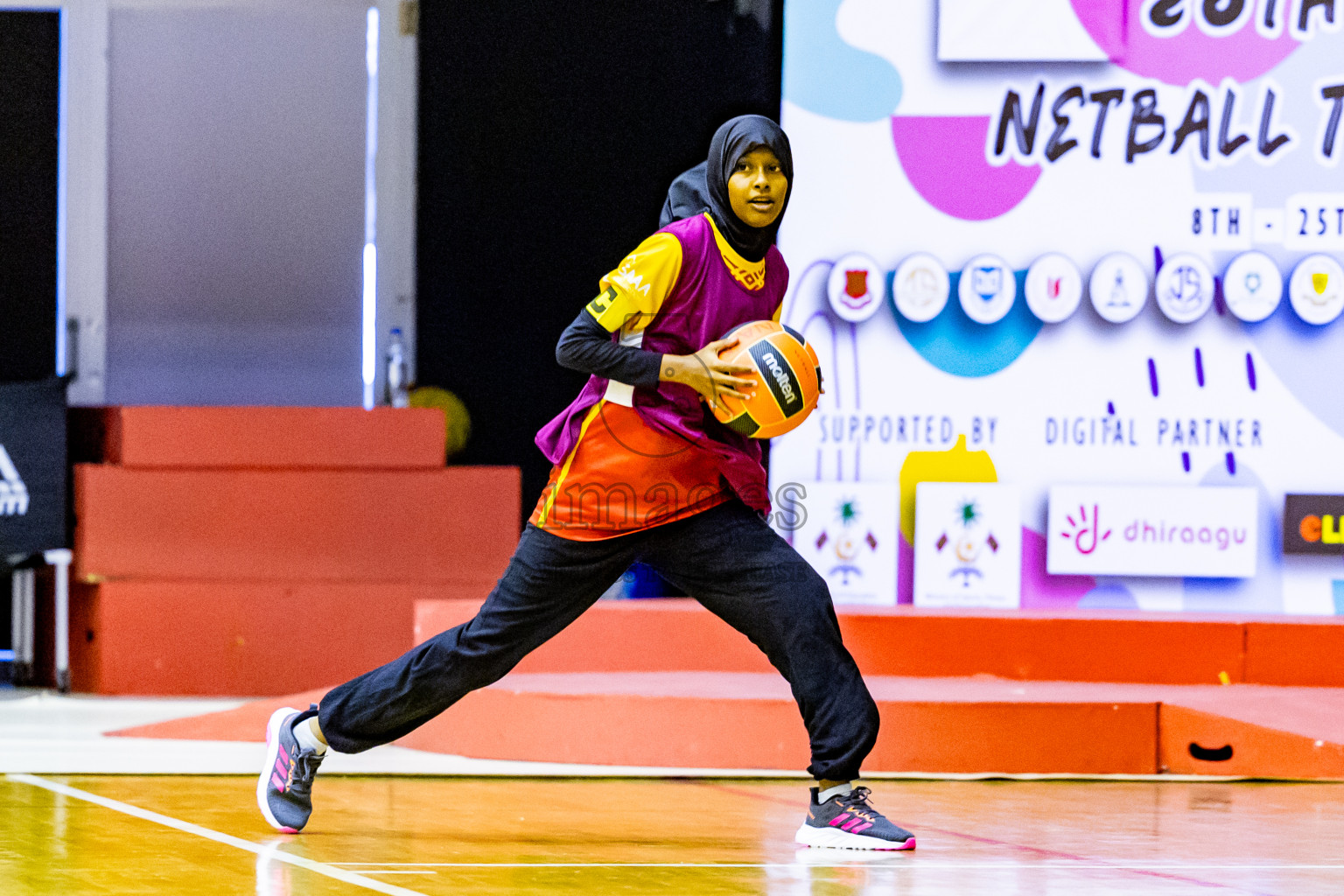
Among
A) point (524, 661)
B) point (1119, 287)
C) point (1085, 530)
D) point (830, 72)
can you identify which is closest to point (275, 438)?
point (524, 661)

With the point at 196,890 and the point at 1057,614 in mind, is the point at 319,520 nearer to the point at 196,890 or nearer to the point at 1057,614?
the point at 1057,614

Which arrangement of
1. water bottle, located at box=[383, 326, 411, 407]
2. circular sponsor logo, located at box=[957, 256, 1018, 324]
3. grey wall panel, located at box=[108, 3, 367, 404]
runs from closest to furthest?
circular sponsor logo, located at box=[957, 256, 1018, 324]
water bottle, located at box=[383, 326, 411, 407]
grey wall panel, located at box=[108, 3, 367, 404]

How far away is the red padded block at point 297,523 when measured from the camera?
20.5 feet

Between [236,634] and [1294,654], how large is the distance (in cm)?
367

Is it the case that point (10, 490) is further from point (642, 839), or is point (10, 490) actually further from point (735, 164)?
point (735, 164)

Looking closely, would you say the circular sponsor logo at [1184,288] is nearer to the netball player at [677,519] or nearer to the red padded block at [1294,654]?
the red padded block at [1294,654]

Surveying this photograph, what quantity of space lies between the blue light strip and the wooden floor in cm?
321

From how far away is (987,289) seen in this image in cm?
563

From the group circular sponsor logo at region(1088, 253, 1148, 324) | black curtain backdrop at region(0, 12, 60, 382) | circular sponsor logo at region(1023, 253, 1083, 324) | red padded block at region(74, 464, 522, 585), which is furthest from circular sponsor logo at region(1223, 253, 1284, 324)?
black curtain backdrop at region(0, 12, 60, 382)

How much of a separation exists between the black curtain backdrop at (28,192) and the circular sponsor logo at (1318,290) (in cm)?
476

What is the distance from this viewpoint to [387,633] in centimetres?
636

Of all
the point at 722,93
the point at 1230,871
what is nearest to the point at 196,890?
the point at 1230,871

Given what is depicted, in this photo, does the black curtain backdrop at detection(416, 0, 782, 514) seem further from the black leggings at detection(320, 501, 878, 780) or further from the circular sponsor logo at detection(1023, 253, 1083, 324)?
the black leggings at detection(320, 501, 878, 780)

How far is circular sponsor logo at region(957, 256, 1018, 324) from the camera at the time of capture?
5629 mm
